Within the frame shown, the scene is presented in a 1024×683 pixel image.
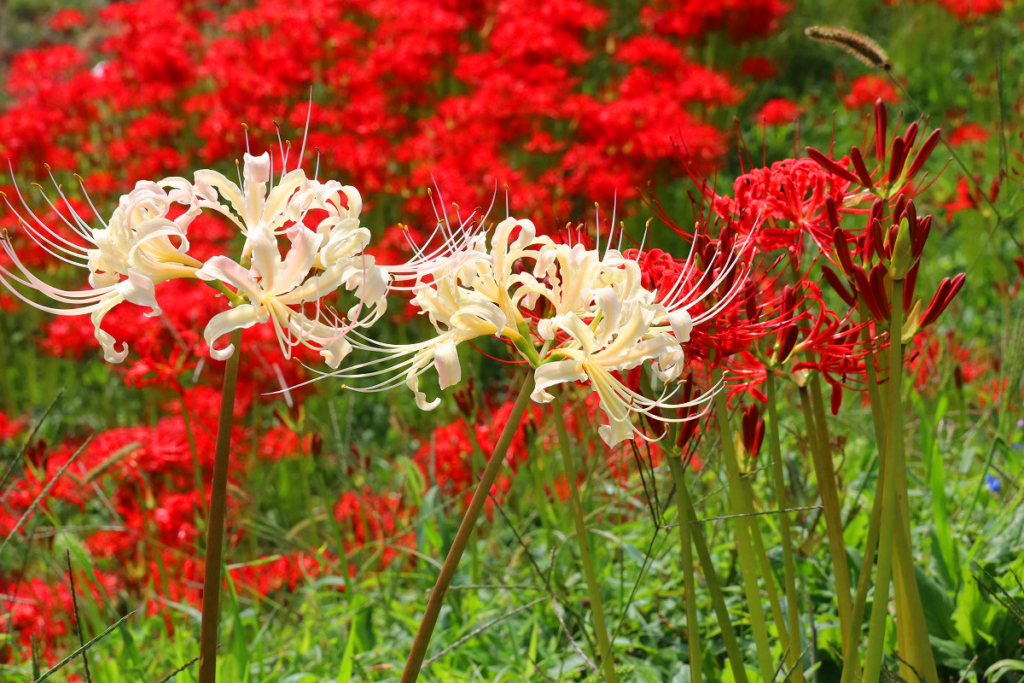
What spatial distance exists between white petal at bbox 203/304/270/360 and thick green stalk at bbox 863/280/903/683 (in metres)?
0.75

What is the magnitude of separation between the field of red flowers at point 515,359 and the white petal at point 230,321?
0.02 metres

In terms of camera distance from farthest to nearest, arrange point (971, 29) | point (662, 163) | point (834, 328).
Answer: point (971, 29) < point (662, 163) < point (834, 328)

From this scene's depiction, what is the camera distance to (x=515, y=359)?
153 cm

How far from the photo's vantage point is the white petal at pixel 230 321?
105 centimetres

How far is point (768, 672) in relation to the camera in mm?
1435

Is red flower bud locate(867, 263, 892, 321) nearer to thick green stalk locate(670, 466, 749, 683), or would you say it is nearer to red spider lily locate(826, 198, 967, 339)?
red spider lily locate(826, 198, 967, 339)

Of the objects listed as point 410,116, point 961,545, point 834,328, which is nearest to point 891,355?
point 834,328

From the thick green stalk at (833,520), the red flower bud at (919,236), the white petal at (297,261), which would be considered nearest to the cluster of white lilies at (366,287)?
the white petal at (297,261)

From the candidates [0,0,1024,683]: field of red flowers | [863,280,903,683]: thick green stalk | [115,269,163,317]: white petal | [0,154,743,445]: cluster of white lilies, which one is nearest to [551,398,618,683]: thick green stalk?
[0,0,1024,683]: field of red flowers

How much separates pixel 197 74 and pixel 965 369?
4.67 meters

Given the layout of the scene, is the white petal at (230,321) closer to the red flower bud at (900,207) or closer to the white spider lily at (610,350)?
the white spider lily at (610,350)

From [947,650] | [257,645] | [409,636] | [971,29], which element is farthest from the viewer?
[971,29]

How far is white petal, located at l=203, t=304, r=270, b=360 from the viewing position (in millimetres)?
1047

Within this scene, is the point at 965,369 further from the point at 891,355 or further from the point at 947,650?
the point at 891,355
